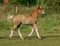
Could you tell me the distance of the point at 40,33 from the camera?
17953mm

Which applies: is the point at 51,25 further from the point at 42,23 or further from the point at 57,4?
the point at 57,4

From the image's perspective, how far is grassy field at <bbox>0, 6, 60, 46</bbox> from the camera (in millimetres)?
13711

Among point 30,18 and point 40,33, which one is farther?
point 40,33

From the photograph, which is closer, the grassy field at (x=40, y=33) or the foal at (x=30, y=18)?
the grassy field at (x=40, y=33)

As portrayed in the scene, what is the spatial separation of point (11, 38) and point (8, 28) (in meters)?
4.77

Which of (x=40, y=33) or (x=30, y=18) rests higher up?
(x=30, y=18)

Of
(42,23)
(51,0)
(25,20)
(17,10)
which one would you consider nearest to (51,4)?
(51,0)

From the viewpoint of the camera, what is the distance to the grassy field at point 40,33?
1371cm

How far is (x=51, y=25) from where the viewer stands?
20969 mm

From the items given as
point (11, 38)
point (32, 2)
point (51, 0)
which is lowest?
point (32, 2)

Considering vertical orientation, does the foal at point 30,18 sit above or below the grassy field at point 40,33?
above

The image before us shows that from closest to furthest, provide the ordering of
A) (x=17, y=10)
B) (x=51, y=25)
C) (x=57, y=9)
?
1. (x=51, y=25)
2. (x=17, y=10)
3. (x=57, y=9)

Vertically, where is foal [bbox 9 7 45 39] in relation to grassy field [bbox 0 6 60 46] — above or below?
above

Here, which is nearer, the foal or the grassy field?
the grassy field
